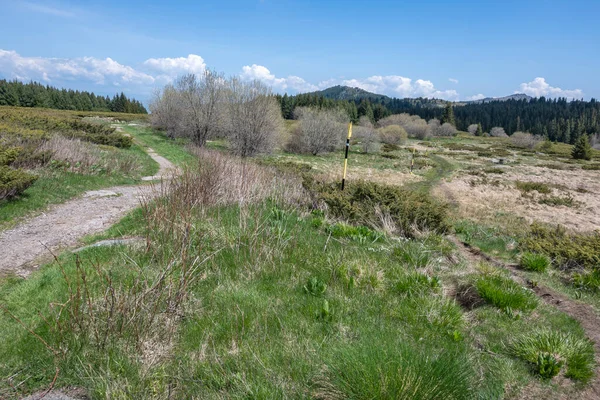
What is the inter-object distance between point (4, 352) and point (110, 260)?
71.6 inches

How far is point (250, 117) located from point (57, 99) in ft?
254

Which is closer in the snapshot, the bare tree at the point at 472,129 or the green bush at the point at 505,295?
the green bush at the point at 505,295

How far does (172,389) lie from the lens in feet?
8.00

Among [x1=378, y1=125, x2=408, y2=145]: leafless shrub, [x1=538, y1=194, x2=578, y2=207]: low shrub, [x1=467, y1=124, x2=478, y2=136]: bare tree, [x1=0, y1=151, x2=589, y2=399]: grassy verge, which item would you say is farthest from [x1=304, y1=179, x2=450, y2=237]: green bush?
[x1=467, y1=124, x2=478, y2=136]: bare tree

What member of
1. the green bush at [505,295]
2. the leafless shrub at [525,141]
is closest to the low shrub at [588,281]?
the green bush at [505,295]

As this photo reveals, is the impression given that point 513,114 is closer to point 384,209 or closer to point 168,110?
point 168,110

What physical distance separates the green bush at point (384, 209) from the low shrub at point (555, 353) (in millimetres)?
3994

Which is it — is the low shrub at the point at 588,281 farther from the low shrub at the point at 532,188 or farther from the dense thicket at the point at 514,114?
the dense thicket at the point at 514,114

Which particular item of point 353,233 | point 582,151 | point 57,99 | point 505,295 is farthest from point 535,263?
point 57,99

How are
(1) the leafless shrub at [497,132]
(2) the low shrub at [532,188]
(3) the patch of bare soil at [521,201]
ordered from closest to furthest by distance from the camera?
1. (3) the patch of bare soil at [521,201]
2. (2) the low shrub at [532,188]
3. (1) the leafless shrub at [497,132]

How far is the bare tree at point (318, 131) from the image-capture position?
146 ft

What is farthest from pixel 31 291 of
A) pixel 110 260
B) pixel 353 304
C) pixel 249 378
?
pixel 353 304

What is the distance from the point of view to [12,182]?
25.9ft

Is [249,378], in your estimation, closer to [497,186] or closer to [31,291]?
[31,291]
